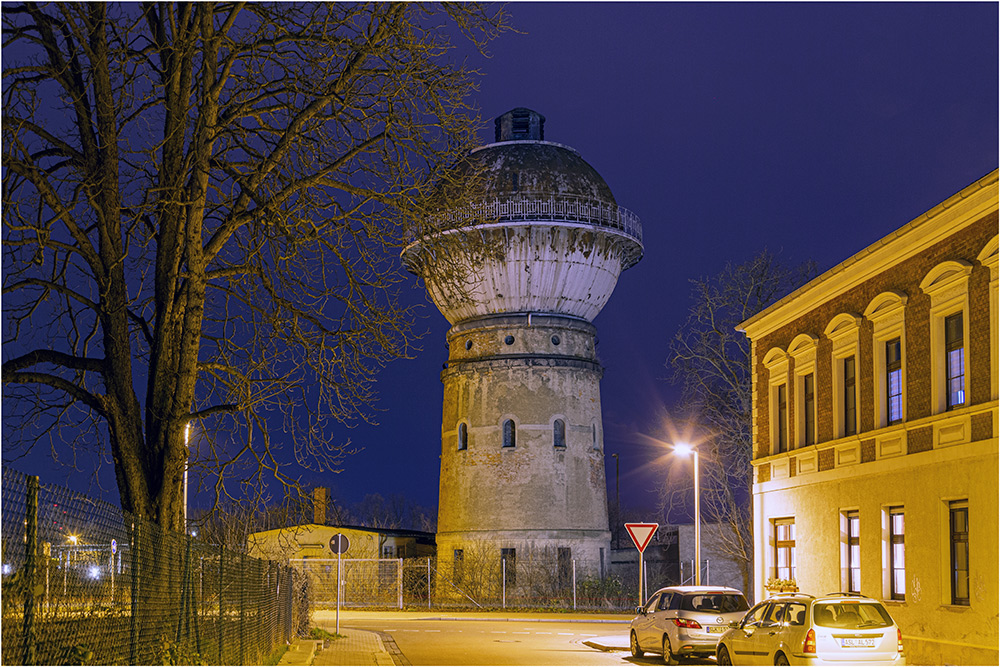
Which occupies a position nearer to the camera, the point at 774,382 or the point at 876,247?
the point at 876,247

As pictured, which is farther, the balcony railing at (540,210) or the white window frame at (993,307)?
the balcony railing at (540,210)

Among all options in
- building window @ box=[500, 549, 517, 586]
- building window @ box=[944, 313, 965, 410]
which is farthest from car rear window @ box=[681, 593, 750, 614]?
building window @ box=[500, 549, 517, 586]

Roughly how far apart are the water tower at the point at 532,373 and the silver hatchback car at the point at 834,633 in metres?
28.6

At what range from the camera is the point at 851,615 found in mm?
17078

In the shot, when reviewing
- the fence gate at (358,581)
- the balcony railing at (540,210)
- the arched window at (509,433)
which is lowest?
the fence gate at (358,581)

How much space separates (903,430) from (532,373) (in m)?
25.8

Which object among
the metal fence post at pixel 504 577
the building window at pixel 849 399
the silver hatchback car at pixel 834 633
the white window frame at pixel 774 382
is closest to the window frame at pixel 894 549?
the building window at pixel 849 399

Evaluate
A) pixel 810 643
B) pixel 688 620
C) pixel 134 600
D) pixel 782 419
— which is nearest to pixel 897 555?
pixel 688 620

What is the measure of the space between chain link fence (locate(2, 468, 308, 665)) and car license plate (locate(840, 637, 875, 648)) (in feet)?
27.5

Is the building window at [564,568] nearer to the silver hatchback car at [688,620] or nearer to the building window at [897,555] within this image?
the silver hatchback car at [688,620]

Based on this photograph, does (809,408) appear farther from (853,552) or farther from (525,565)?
(525,565)

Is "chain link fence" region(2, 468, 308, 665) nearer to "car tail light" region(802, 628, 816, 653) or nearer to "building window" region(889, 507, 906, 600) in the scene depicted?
"car tail light" region(802, 628, 816, 653)

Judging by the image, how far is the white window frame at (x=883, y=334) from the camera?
864 inches

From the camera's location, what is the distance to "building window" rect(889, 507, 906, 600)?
21.9 metres
